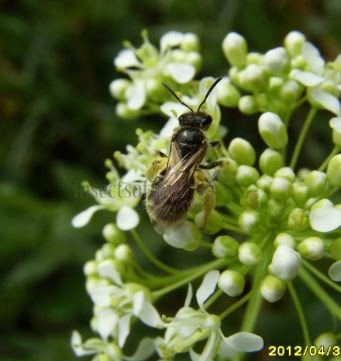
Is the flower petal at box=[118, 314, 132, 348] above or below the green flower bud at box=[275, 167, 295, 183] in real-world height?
below

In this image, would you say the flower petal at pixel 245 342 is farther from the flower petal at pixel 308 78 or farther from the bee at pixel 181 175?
the flower petal at pixel 308 78

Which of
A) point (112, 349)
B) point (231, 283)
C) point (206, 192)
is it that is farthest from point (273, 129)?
point (112, 349)

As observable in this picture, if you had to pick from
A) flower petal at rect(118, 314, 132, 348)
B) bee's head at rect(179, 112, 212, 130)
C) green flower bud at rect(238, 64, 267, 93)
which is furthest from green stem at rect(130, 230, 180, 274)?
green flower bud at rect(238, 64, 267, 93)

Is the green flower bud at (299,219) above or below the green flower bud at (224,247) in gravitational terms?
below

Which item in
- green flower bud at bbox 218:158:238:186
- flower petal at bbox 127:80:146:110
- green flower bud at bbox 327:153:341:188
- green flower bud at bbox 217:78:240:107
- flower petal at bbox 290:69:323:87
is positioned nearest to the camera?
green flower bud at bbox 327:153:341:188

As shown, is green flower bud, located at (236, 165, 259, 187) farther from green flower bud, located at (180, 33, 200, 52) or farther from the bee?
green flower bud, located at (180, 33, 200, 52)

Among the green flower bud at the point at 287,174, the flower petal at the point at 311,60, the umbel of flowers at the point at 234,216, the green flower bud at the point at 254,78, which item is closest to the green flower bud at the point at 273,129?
the umbel of flowers at the point at 234,216
